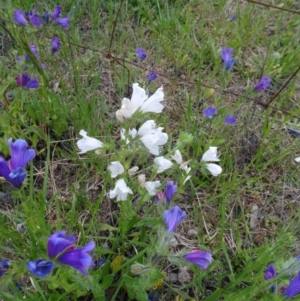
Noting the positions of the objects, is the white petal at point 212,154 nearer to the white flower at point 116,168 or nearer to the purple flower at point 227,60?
the white flower at point 116,168

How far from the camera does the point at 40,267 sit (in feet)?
3.38

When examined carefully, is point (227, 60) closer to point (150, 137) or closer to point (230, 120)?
point (230, 120)

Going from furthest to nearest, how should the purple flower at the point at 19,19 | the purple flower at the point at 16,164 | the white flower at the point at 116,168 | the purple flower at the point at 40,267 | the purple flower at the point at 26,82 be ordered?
the purple flower at the point at 19,19 → the purple flower at the point at 26,82 → the white flower at the point at 116,168 → the purple flower at the point at 16,164 → the purple flower at the point at 40,267

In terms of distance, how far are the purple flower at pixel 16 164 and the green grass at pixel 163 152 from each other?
6cm

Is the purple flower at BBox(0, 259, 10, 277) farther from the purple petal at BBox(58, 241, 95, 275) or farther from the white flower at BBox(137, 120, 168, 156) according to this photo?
the white flower at BBox(137, 120, 168, 156)

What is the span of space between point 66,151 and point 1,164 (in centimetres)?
82

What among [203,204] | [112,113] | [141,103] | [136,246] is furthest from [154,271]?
[112,113]

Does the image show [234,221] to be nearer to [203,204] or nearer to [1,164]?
[203,204]

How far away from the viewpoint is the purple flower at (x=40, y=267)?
1015 millimetres

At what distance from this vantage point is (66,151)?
2.07 metres

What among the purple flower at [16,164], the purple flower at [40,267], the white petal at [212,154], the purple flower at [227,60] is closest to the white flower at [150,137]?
the white petal at [212,154]

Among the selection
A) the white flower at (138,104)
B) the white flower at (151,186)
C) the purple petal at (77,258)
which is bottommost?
the white flower at (151,186)

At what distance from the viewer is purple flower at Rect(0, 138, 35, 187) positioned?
124cm

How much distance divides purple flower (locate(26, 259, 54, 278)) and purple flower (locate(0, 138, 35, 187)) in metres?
0.31
